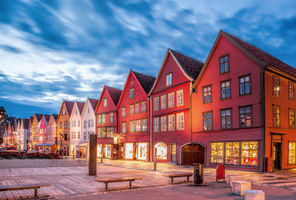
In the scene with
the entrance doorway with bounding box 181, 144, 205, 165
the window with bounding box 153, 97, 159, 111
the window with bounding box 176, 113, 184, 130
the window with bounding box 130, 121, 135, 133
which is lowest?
the entrance doorway with bounding box 181, 144, 205, 165

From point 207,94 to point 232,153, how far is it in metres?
6.59

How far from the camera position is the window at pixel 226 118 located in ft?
84.4

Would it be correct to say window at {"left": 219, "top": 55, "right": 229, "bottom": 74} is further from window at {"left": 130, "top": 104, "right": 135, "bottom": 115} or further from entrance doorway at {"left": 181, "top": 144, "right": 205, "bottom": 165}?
window at {"left": 130, "top": 104, "right": 135, "bottom": 115}

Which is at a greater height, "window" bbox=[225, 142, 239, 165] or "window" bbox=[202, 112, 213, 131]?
"window" bbox=[202, 112, 213, 131]

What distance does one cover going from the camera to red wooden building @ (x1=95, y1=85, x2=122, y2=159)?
45656mm

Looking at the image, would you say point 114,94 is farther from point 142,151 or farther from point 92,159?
point 92,159

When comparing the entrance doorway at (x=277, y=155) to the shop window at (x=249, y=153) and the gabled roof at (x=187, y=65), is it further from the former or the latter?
the gabled roof at (x=187, y=65)

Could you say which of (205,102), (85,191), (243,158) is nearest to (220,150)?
(243,158)

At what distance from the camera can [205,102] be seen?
1120 inches

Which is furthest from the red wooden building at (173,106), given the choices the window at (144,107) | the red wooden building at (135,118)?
the red wooden building at (135,118)

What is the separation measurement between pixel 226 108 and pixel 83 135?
36.6 m

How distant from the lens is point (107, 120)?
156 feet

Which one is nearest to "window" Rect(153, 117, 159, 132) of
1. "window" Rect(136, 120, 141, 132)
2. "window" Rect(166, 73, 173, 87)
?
"window" Rect(136, 120, 141, 132)

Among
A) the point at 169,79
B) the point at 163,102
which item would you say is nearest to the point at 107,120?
the point at 163,102
